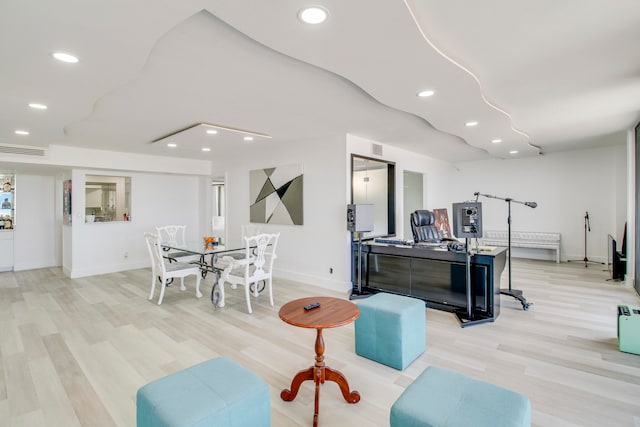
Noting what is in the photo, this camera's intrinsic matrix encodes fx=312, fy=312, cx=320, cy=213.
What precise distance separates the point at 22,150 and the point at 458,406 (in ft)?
22.2

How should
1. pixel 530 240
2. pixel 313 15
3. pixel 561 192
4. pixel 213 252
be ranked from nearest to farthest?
pixel 313 15 → pixel 213 252 → pixel 561 192 → pixel 530 240

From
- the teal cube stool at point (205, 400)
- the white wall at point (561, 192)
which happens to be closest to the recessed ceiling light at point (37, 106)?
the teal cube stool at point (205, 400)

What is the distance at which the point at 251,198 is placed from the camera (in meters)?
6.38

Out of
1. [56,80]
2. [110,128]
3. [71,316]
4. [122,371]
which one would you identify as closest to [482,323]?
[122,371]

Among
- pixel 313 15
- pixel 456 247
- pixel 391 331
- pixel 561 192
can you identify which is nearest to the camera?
pixel 313 15

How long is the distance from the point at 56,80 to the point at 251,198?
4039 mm

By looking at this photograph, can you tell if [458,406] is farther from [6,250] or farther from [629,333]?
[6,250]

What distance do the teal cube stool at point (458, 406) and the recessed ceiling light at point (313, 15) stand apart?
77.3 inches

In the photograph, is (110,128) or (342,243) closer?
(110,128)

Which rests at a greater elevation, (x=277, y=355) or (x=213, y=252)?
(x=213, y=252)

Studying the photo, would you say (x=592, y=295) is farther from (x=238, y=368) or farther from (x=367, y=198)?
(x=238, y=368)

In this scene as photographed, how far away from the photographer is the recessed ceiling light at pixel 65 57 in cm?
204

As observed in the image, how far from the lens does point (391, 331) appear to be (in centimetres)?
259

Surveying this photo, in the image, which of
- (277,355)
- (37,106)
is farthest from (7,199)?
(277,355)
